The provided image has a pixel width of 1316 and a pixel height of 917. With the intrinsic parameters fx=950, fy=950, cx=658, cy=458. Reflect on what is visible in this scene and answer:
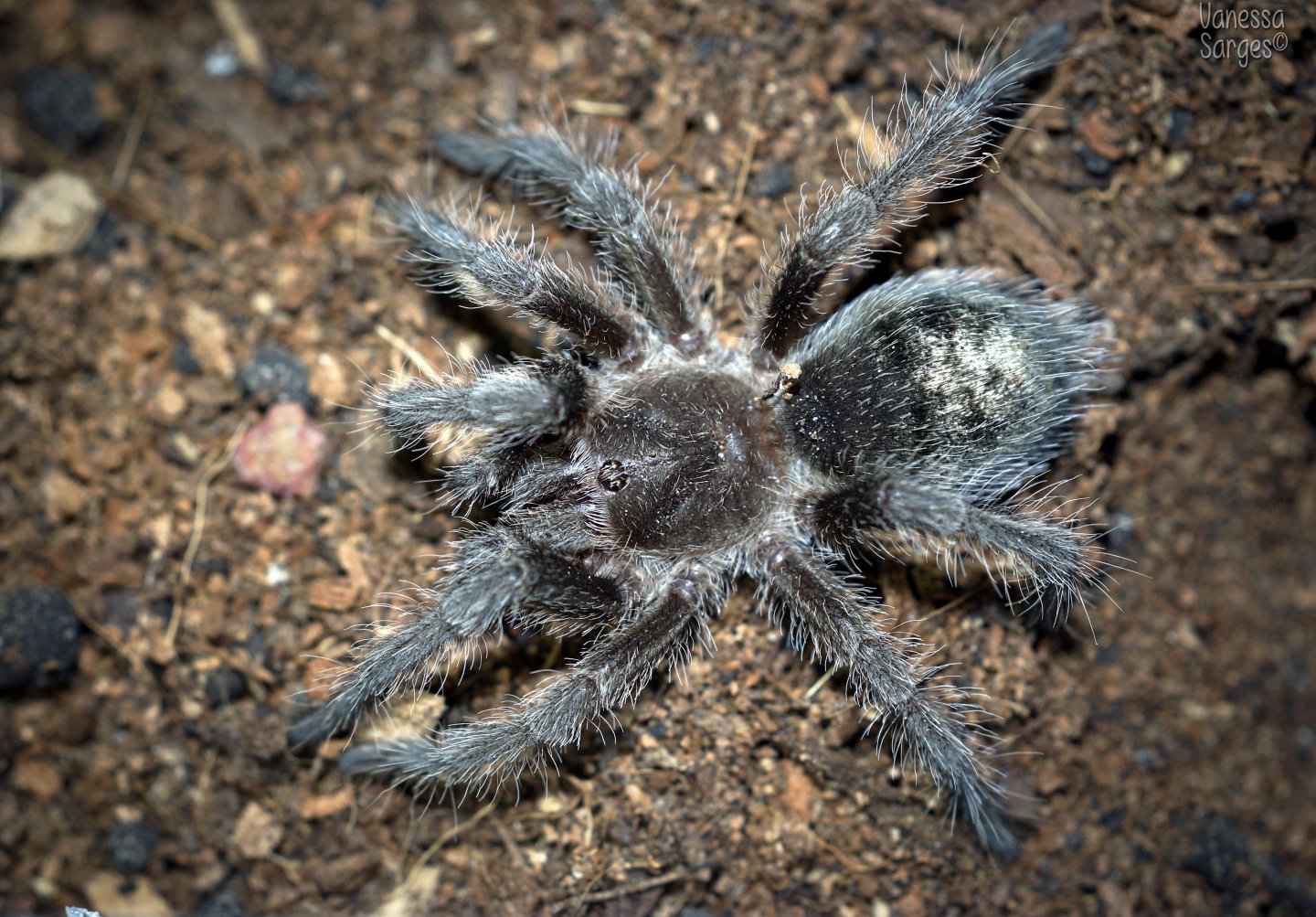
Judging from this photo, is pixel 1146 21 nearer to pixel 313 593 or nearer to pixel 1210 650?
pixel 1210 650

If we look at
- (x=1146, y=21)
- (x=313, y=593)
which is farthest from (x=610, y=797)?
(x=1146, y=21)

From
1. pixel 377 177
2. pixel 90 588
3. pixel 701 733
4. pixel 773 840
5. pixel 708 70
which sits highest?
pixel 708 70

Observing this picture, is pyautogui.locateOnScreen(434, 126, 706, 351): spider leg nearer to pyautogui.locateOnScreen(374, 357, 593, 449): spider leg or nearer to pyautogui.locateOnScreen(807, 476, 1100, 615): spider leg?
pyautogui.locateOnScreen(374, 357, 593, 449): spider leg

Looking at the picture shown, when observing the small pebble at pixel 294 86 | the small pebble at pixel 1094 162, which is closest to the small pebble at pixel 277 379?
the small pebble at pixel 294 86

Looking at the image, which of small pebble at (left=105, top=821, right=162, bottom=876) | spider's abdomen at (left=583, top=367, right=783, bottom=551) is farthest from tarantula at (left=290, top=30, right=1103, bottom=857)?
small pebble at (left=105, top=821, right=162, bottom=876)

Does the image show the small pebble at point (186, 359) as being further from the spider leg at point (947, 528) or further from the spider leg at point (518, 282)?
the spider leg at point (947, 528)

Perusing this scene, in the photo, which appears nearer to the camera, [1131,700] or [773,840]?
[773,840]
